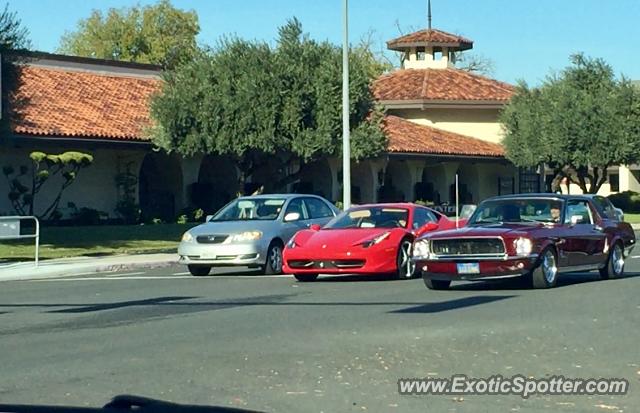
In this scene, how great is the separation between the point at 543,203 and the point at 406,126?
39.3 metres

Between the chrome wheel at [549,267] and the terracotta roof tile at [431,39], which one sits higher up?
the terracotta roof tile at [431,39]

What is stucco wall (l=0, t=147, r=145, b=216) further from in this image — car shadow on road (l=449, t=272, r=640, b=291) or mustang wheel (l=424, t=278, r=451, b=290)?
mustang wheel (l=424, t=278, r=451, b=290)

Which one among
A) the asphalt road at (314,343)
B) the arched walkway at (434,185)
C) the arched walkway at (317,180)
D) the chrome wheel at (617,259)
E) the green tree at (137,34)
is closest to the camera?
the asphalt road at (314,343)

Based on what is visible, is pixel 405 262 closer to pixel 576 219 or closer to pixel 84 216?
pixel 576 219

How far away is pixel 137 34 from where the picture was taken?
301ft

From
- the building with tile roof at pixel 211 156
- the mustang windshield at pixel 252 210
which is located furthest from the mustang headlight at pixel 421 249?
the building with tile roof at pixel 211 156

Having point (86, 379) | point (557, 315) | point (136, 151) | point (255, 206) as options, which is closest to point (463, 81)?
point (136, 151)

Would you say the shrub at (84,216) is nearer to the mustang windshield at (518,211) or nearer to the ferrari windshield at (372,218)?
the ferrari windshield at (372,218)

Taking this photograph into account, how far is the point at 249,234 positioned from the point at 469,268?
20.3 ft

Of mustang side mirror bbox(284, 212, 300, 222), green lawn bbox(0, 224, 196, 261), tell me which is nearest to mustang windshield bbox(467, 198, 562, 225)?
mustang side mirror bbox(284, 212, 300, 222)

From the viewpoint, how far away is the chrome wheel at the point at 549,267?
18.7 m

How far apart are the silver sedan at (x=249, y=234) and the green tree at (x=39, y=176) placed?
46.2ft

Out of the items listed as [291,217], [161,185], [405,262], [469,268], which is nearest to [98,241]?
[161,185]

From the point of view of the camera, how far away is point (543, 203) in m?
20.0
